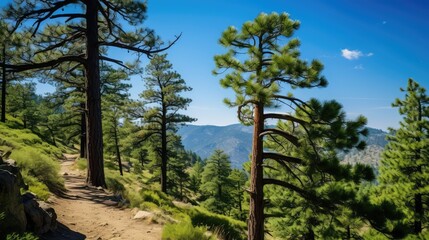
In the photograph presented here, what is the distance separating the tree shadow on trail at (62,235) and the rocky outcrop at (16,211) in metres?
0.11

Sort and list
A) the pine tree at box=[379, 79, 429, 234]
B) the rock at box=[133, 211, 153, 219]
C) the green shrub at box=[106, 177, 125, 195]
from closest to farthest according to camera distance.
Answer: the rock at box=[133, 211, 153, 219] < the green shrub at box=[106, 177, 125, 195] < the pine tree at box=[379, 79, 429, 234]

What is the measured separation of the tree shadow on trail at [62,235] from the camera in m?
5.41

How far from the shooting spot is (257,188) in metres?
9.34

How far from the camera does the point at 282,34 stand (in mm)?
9203

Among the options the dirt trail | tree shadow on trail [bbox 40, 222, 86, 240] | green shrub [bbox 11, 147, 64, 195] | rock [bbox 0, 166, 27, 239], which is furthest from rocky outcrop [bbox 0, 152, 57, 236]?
green shrub [bbox 11, 147, 64, 195]

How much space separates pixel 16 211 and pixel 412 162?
19.4 metres

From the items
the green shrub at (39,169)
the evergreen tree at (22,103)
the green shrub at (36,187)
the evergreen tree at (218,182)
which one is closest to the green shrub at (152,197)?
the green shrub at (39,169)

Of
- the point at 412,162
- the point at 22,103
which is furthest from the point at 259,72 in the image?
the point at 22,103

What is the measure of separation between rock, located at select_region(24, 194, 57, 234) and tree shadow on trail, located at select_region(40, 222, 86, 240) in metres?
0.10

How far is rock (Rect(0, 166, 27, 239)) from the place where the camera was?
4.21 m

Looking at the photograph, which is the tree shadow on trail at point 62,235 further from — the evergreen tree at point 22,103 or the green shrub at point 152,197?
the evergreen tree at point 22,103

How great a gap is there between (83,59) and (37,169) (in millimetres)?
4115

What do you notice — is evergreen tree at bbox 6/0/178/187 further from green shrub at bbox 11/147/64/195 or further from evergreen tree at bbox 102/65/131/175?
evergreen tree at bbox 102/65/131/175

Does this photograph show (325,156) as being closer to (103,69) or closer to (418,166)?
(418,166)
